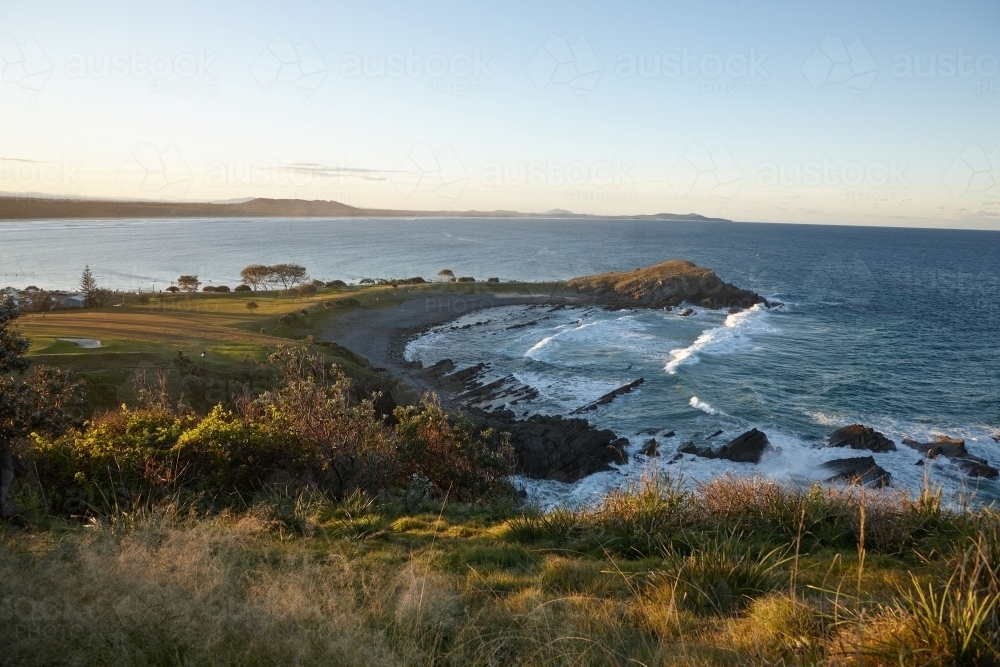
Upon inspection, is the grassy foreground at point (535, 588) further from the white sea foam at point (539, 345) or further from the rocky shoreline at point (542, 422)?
the white sea foam at point (539, 345)

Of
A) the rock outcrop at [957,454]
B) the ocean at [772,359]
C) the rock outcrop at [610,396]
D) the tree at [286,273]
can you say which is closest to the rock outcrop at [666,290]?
the ocean at [772,359]

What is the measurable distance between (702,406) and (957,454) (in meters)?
9.55

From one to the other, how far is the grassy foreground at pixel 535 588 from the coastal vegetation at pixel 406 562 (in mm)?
22

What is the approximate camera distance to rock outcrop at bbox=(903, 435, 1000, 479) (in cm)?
2000

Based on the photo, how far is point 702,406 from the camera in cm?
2728

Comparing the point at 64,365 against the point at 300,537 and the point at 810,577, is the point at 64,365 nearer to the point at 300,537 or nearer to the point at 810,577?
the point at 300,537

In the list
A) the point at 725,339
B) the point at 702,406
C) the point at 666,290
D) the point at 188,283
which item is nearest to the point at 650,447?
the point at 702,406

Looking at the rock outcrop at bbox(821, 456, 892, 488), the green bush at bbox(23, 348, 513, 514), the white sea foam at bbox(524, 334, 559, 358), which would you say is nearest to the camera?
the green bush at bbox(23, 348, 513, 514)

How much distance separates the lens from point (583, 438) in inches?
885

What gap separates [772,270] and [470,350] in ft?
223

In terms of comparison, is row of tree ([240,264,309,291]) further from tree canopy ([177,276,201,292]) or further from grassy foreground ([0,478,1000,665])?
grassy foreground ([0,478,1000,665])

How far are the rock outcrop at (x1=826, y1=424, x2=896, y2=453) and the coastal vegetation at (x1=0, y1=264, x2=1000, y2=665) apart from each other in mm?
18162

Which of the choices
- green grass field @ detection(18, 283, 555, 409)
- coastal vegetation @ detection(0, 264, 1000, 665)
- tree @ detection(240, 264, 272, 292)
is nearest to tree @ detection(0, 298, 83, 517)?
coastal vegetation @ detection(0, 264, 1000, 665)

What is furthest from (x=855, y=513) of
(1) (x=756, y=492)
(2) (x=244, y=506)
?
(2) (x=244, y=506)
